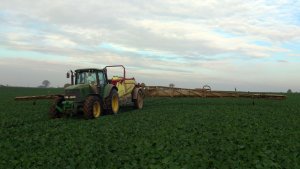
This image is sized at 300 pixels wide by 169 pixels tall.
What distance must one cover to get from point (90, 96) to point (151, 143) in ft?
20.9

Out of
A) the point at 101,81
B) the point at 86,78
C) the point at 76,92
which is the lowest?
the point at 76,92

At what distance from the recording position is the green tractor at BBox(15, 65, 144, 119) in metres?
16.0

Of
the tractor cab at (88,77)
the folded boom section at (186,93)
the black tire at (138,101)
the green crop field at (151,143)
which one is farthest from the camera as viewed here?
the folded boom section at (186,93)

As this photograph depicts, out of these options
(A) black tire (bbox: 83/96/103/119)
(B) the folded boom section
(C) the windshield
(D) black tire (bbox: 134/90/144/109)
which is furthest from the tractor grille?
(B) the folded boom section

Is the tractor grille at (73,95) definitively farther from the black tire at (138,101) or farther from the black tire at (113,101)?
the black tire at (138,101)

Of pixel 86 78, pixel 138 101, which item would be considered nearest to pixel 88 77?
pixel 86 78

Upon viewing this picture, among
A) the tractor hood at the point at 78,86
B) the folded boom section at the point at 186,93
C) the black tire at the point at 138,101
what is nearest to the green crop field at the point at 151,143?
the tractor hood at the point at 78,86

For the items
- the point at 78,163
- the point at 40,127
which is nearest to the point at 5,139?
the point at 40,127

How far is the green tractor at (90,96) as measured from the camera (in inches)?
631

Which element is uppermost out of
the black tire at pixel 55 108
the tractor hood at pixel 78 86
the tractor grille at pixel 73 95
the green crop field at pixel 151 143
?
the tractor hood at pixel 78 86

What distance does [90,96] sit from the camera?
16.0 meters

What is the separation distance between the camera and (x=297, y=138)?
11336 millimetres

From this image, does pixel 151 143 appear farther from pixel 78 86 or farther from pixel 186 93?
pixel 186 93

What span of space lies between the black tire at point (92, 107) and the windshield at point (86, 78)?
3.50ft
